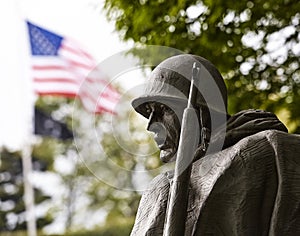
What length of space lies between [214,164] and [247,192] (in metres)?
0.25

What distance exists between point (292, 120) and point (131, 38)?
84.8 inches

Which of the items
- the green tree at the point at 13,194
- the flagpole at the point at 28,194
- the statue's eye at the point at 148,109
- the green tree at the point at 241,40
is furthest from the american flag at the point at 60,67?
the green tree at the point at 13,194

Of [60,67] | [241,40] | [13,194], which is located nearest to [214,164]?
A: [241,40]

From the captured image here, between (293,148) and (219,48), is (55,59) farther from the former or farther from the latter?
(293,148)

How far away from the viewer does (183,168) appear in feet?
14.7

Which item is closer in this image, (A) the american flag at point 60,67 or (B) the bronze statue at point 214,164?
(B) the bronze statue at point 214,164

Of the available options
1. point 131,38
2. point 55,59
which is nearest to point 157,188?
point 131,38

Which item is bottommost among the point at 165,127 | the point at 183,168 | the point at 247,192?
the point at 247,192

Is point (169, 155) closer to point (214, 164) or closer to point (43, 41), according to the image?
point (214, 164)

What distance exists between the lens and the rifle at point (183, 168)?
14.4 feet

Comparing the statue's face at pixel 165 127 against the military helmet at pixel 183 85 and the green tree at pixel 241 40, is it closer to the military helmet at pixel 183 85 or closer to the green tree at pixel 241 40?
the military helmet at pixel 183 85

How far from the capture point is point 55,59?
59.4ft

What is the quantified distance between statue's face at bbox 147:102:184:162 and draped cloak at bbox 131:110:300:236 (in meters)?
0.21

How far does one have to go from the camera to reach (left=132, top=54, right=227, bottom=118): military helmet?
4758mm
